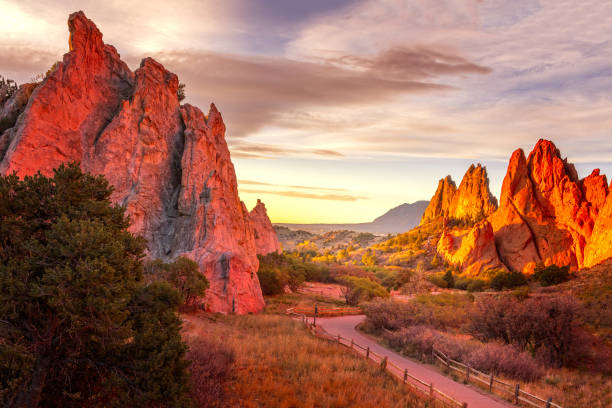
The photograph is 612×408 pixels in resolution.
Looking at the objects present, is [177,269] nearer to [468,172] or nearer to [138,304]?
[138,304]

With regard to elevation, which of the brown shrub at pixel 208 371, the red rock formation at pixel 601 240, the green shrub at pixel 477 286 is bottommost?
the green shrub at pixel 477 286

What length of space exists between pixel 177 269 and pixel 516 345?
69.0 feet

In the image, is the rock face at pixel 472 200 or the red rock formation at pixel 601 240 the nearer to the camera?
the red rock formation at pixel 601 240

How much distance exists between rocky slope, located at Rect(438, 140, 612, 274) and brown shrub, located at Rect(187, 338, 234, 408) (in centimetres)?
5828

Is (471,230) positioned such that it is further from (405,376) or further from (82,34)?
(82,34)

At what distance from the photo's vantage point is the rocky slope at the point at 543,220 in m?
56.4

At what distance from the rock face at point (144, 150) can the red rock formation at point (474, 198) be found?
87764 millimetres

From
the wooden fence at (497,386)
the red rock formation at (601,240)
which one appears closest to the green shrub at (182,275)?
the wooden fence at (497,386)

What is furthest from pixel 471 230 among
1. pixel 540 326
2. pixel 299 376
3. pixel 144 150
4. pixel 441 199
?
pixel 441 199

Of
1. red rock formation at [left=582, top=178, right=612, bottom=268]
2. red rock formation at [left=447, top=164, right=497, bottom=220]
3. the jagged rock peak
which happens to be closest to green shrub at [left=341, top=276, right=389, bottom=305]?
red rock formation at [left=582, top=178, right=612, bottom=268]

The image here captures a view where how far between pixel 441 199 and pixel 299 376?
129 metres

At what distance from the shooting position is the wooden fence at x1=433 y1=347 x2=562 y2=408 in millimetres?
13523

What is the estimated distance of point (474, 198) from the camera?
10475 centimetres

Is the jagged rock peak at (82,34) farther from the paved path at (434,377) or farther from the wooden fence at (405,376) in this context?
the paved path at (434,377)
